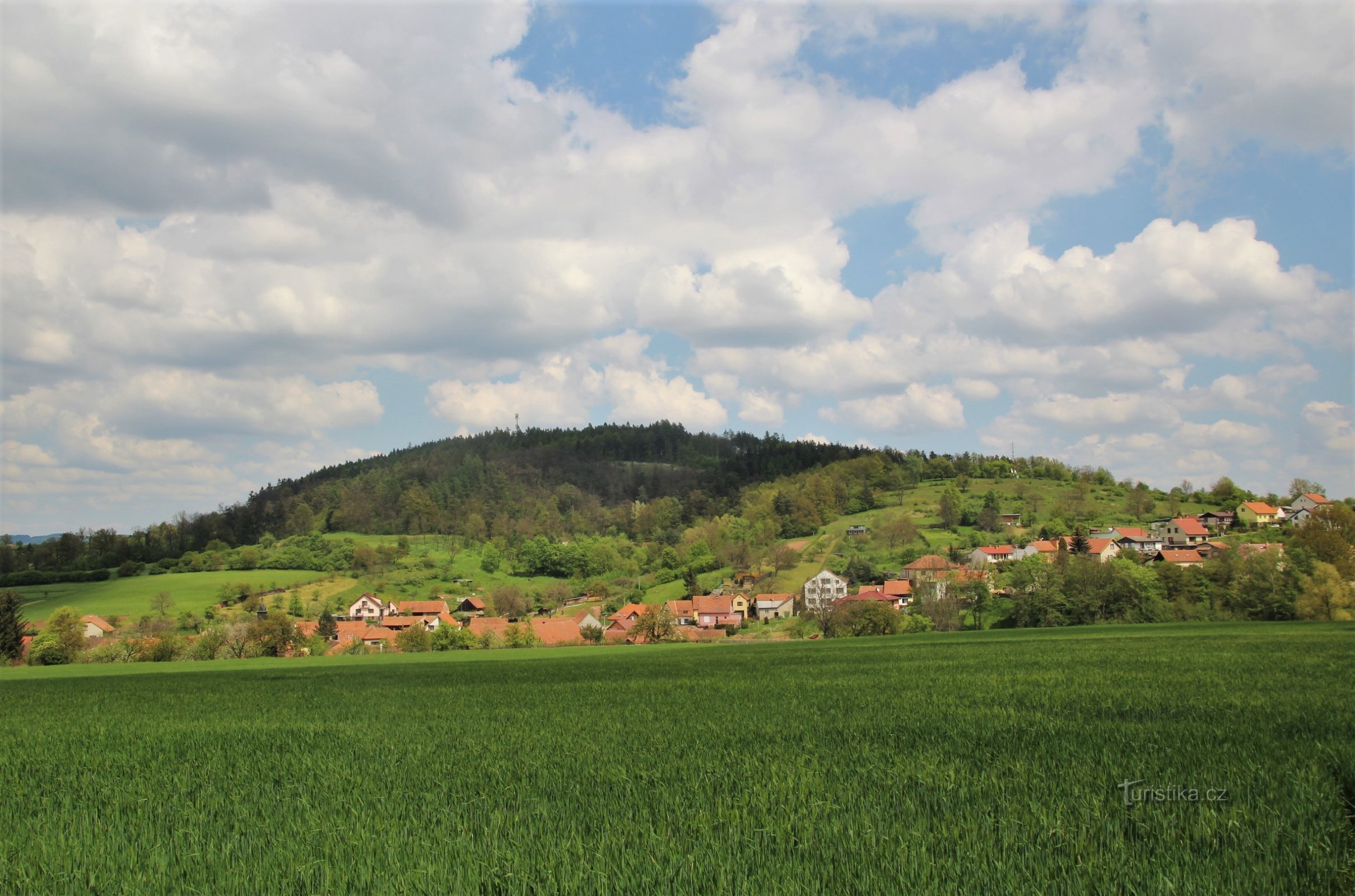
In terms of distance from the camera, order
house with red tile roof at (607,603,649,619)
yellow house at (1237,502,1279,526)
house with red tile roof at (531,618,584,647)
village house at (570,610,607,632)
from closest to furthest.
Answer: house with red tile roof at (531,618,584,647) < house with red tile roof at (607,603,649,619) < village house at (570,610,607,632) < yellow house at (1237,502,1279,526)

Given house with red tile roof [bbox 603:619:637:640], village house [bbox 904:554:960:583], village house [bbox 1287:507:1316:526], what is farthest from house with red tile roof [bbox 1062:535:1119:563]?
house with red tile roof [bbox 603:619:637:640]

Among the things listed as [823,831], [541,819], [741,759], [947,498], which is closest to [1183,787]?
[823,831]

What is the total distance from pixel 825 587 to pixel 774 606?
32.6 ft

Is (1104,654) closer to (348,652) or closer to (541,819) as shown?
(541,819)

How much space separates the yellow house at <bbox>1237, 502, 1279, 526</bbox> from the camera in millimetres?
161625

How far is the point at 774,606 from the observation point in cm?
13512

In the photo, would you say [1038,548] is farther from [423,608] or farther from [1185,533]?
[423,608]

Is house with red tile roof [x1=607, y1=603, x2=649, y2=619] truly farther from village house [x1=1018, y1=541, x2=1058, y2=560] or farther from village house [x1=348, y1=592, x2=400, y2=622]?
village house [x1=1018, y1=541, x2=1058, y2=560]

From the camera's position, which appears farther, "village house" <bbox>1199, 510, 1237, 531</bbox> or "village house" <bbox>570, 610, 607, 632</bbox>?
"village house" <bbox>1199, 510, 1237, 531</bbox>

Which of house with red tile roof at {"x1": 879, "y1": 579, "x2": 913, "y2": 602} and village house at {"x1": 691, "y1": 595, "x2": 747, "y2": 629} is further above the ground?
house with red tile roof at {"x1": 879, "y1": 579, "x2": 913, "y2": 602}

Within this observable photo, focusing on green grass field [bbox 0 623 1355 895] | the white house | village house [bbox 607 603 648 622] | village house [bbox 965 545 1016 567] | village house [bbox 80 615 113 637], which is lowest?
the white house

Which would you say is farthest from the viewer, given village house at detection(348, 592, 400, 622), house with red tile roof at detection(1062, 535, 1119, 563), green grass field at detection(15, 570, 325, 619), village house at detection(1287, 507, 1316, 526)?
village house at detection(1287, 507, 1316, 526)

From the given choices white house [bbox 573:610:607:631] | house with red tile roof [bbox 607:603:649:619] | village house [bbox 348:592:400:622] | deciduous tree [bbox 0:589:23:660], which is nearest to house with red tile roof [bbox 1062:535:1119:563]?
house with red tile roof [bbox 607:603:649:619]

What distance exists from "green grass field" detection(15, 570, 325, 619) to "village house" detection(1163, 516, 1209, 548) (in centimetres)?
17782
